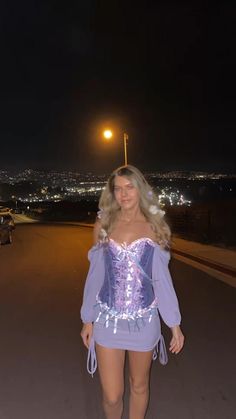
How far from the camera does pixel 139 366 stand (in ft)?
11.7

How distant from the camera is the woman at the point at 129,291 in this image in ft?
11.4

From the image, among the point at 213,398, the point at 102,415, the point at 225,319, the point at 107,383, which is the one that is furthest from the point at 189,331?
the point at 107,383

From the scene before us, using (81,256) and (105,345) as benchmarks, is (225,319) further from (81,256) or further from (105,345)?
(81,256)

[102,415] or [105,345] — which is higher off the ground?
[105,345]

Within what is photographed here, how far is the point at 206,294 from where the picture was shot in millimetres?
11078

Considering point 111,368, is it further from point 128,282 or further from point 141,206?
point 141,206

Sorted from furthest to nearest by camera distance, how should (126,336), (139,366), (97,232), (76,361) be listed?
(76,361) → (97,232) → (139,366) → (126,336)

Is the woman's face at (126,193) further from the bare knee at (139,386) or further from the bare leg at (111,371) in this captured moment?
the bare knee at (139,386)

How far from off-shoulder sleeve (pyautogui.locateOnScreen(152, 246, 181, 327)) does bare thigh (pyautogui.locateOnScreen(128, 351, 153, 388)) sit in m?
0.26

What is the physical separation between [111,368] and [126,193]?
1084 mm

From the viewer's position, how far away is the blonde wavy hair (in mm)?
3625

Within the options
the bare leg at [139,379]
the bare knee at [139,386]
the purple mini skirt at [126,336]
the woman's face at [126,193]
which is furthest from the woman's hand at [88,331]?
the woman's face at [126,193]

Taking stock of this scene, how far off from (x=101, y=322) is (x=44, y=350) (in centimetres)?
357

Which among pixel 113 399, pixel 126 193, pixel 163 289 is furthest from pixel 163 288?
pixel 113 399
